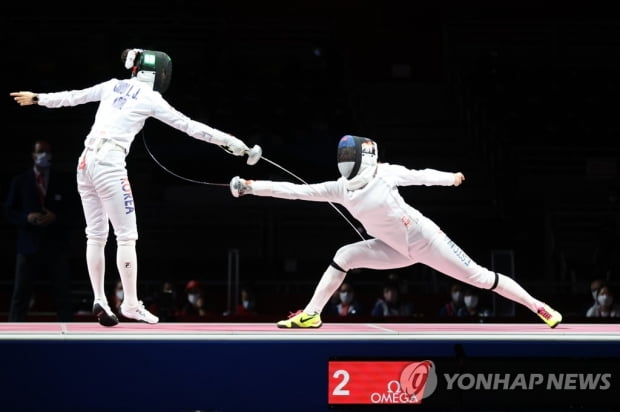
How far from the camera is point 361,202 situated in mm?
5039

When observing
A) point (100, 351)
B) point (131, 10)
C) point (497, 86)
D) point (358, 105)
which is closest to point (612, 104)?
point (497, 86)

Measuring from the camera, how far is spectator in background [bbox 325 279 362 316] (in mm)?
7918

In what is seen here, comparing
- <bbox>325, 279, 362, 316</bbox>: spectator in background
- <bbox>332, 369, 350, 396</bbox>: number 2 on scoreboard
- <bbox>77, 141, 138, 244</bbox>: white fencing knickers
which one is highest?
<bbox>77, 141, 138, 244</bbox>: white fencing knickers

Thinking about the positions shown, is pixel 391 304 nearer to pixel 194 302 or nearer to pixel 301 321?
pixel 194 302

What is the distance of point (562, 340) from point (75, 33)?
32.6 ft

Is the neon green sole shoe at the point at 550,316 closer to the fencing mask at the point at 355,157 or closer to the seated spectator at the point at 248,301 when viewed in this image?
the fencing mask at the point at 355,157

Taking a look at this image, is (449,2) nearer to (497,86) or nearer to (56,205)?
(497,86)

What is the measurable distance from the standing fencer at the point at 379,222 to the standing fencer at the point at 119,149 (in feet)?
1.43

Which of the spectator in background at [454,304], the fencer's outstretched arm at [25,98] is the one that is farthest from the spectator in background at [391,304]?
the fencer's outstretched arm at [25,98]

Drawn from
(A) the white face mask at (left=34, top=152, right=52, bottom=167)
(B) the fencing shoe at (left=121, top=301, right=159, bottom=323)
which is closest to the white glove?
(B) the fencing shoe at (left=121, top=301, right=159, bottom=323)

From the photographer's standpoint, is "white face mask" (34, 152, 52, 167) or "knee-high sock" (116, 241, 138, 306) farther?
"white face mask" (34, 152, 52, 167)

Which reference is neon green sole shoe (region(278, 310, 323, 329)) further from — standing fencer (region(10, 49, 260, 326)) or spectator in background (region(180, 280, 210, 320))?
spectator in background (region(180, 280, 210, 320))

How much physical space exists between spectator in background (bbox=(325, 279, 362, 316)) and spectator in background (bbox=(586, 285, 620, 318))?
1909mm

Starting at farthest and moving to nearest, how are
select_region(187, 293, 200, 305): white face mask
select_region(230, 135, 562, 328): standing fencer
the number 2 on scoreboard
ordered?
select_region(187, 293, 200, 305): white face mask, select_region(230, 135, 562, 328): standing fencer, the number 2 on scoreboard
